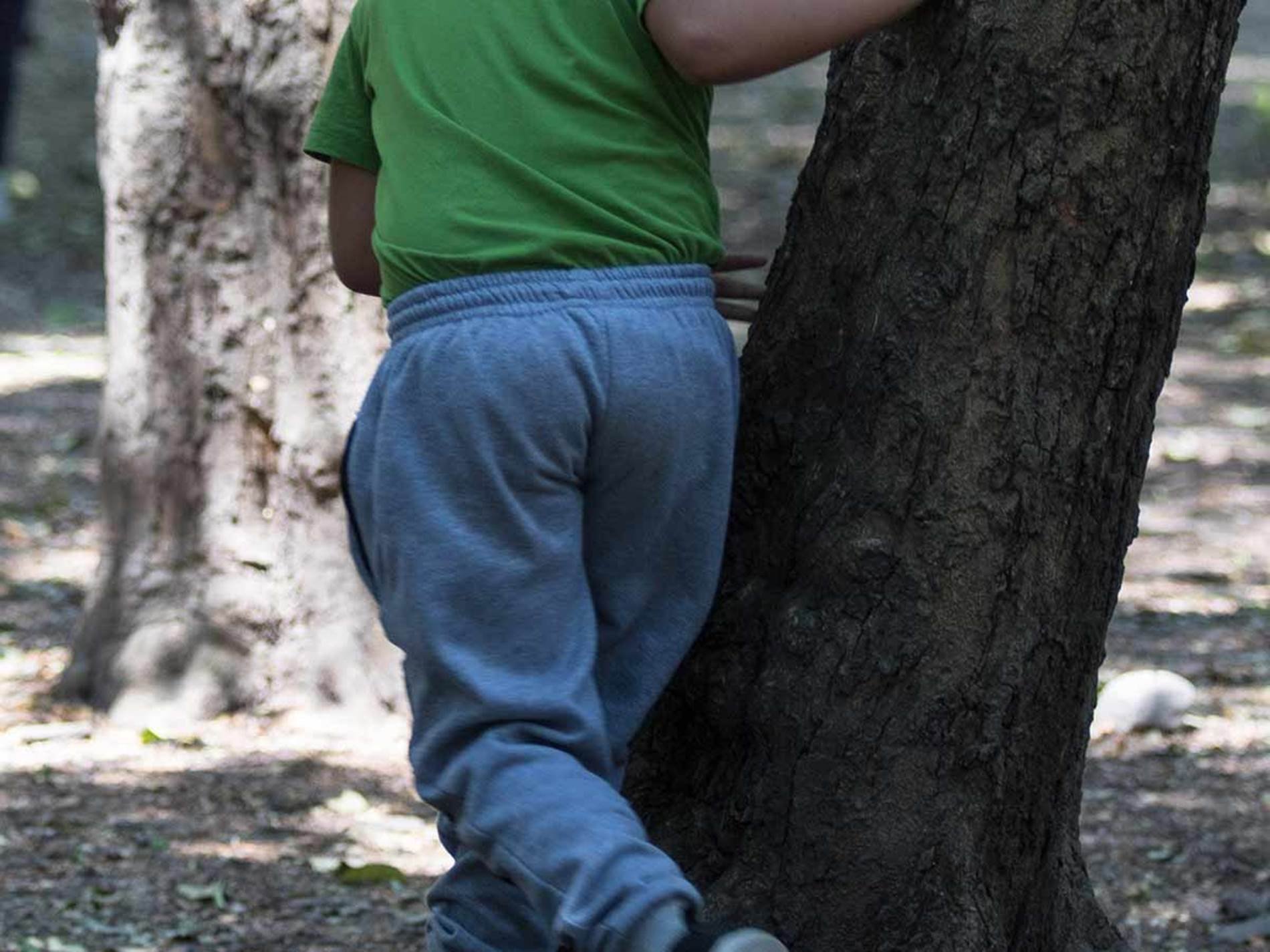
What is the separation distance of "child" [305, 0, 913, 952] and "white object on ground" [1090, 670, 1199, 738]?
2.30 m

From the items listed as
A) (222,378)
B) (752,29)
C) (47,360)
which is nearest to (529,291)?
(752,29)

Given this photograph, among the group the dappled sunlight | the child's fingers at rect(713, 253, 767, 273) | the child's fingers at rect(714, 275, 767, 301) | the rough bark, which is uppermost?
the child's fingers at rect(713, 253, 767, 273)

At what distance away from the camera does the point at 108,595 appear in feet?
14.8

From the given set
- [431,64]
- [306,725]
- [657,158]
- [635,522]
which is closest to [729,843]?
[635,522]

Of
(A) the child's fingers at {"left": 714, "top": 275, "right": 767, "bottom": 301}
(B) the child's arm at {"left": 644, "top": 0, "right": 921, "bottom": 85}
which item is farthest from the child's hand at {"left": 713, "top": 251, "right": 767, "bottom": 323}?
(B) the child's arm at {"left": 644, "top": 0, "right": 921, "bottom": 85}

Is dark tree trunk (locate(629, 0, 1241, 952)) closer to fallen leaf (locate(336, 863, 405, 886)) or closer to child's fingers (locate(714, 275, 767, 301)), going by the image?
child's fingers (locate(714, 275, 767, 301))

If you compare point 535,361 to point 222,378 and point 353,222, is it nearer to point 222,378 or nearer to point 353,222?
point 353,222

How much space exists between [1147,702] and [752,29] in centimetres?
261

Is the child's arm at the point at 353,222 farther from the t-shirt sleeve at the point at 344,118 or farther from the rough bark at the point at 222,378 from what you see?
the rough bark at the point at 222,378

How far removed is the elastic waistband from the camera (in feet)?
7.45

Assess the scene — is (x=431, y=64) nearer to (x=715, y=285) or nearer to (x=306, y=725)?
(x=715, y=285)

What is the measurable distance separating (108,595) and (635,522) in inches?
96.3

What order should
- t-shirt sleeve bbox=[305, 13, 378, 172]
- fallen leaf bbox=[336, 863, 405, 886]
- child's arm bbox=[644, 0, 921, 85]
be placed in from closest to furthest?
1. child's arm bbox=[644, 0, 921, 85]
2. t-shirt sleeve bbox=[305, 13, 378, 172]
3. fallen leaf bbox=[336, 863, 405, 886]

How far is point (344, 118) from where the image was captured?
8.30ft
